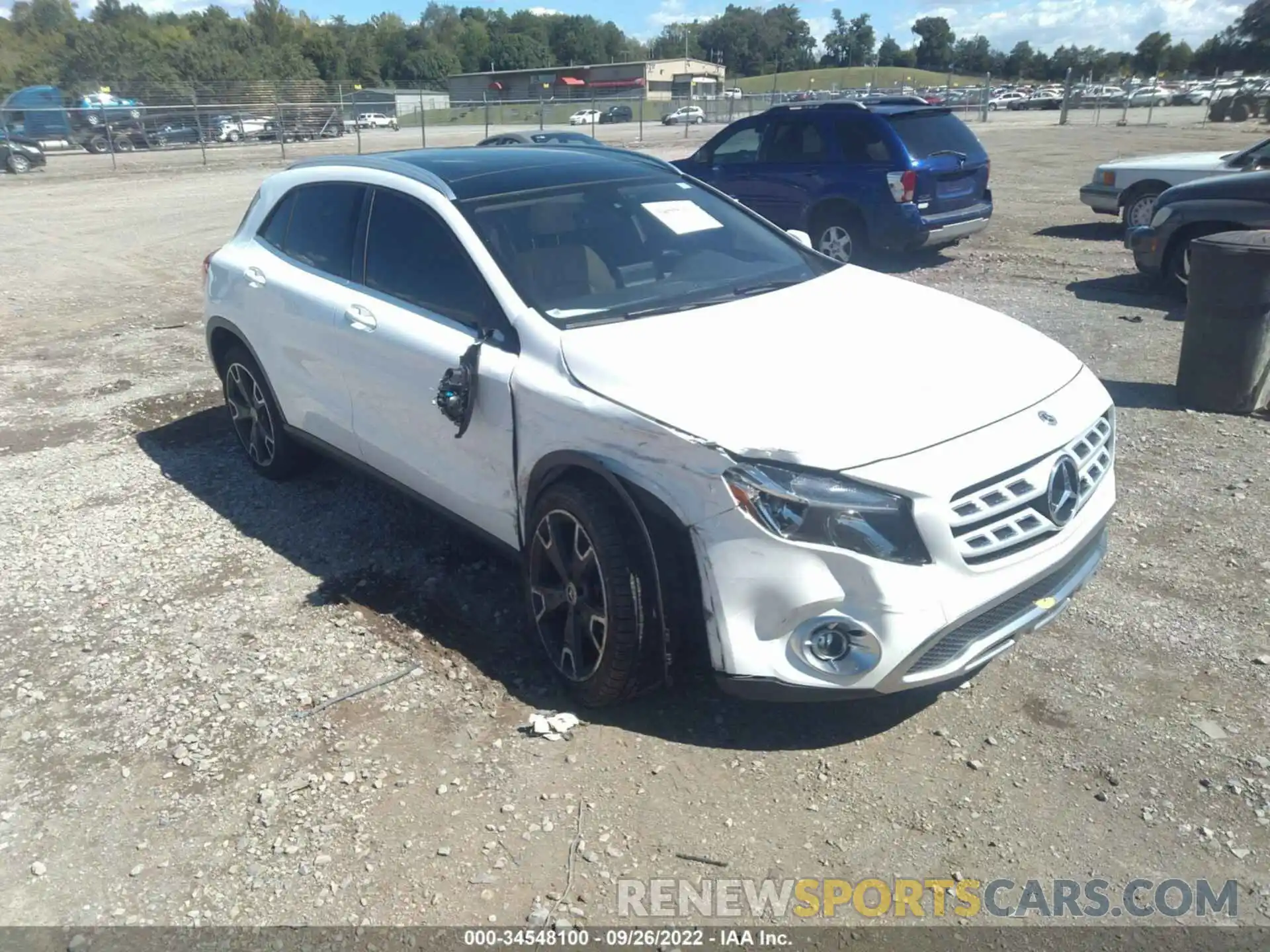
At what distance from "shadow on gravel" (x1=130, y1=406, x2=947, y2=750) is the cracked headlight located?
0.64 meters

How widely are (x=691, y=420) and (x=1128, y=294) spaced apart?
326 inches

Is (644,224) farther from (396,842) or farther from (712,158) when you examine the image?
(712,158)

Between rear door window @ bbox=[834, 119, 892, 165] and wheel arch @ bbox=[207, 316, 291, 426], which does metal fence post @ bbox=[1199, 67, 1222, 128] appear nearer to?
rear door window @ bbox=[834, 119, 892, 165]

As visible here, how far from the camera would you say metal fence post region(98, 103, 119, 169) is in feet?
91.3

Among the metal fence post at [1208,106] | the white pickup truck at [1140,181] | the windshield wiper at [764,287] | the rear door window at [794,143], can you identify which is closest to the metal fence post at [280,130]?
the rear door window at [794,143]

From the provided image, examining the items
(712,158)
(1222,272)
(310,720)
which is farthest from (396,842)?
(712,158)

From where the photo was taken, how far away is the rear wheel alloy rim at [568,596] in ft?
11.3

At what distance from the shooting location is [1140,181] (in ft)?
41.0

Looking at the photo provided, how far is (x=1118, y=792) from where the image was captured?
3.14 meters

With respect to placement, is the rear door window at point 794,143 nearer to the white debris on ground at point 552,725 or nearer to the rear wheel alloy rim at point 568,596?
the rear wheel alloy rim at point 568,596

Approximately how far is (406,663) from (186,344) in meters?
6.28

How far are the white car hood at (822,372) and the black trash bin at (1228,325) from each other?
3038 mm

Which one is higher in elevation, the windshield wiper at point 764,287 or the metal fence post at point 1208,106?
the metal fence post at point 1208,106

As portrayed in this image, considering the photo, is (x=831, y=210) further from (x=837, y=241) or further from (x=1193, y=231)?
(x=1193, y=231)
